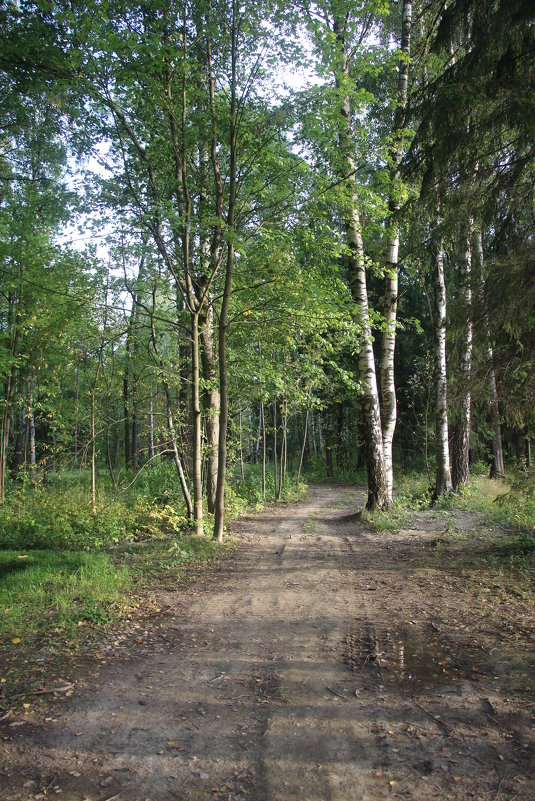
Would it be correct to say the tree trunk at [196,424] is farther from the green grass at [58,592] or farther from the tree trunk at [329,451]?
the tree trunk at [329,451]

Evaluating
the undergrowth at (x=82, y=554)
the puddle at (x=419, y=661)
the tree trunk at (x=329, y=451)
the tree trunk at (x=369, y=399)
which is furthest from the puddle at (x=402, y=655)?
the tree trunk at (x=329, y=451)

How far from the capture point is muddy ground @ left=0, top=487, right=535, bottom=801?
8.35 ft

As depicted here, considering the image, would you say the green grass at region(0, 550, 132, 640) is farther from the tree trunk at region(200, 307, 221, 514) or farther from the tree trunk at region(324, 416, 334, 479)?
the tree trunk at region(324, 416, 334, 479)

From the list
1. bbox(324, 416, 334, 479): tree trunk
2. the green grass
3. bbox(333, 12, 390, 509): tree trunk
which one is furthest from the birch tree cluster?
bbox(324, 416, 334, 479): tree trunk

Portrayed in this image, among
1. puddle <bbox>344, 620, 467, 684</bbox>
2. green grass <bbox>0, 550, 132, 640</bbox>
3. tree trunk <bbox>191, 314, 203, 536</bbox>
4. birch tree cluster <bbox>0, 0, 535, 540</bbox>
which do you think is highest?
birch tree cluster <bbox>0, 0, 535, 540</bbox>

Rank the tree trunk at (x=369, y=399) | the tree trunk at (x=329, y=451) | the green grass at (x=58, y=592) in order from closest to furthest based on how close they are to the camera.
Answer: the green grass at (x=58, y=592) → the tree trunk at (x=369, y=399) → the tree trunk at (x=329, y=451)

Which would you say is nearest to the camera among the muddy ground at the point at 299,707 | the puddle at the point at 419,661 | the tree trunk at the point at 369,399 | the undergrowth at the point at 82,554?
the muddy ground at the point at 299,707

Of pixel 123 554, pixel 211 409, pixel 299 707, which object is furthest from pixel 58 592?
pixel 211 409

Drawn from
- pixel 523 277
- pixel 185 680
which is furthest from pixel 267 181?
pixel 185 680

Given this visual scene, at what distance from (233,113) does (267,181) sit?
130cm

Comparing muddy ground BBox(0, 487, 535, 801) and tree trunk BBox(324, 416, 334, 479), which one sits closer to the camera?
muddy ground BBox(0, 487, 535, 801)

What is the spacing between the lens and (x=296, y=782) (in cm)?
254

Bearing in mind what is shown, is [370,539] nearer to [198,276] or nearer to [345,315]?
[345,315]

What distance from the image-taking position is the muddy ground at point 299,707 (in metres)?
2.54
